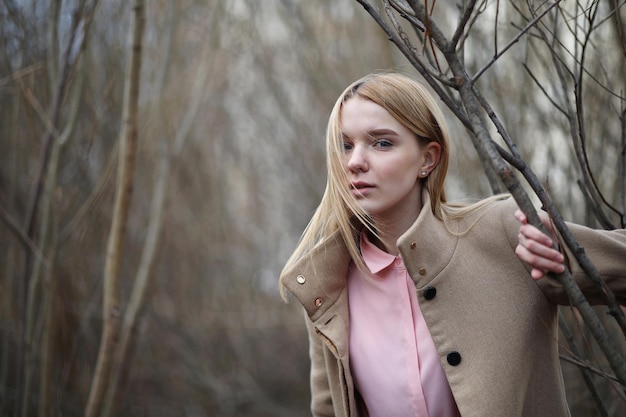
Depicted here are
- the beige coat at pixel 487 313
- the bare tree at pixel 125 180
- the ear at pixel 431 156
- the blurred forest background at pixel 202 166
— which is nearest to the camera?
the beige coat at pixel 487 313

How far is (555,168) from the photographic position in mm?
4445

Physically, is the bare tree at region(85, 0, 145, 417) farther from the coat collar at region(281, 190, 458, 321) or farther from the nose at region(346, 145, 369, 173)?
the nose at region(346, 145, 369, 173)

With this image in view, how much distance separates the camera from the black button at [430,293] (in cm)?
232

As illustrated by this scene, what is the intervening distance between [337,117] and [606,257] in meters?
0.96

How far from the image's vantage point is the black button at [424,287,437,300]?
2.32m

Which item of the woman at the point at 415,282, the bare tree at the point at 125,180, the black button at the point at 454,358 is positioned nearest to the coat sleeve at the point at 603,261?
the woman at the point at 415,282

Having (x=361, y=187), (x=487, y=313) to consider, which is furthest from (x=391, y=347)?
(x=361, y=187)

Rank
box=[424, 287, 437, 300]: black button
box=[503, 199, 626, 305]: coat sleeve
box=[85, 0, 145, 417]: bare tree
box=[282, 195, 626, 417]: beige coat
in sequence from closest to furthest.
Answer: box=[503, 199, 626, 305]: coat sleeve
box=[282, 195, 626, 417]: beige coat
box=[424, 287, 437, 300]: black button
box=[85, 0, 145, 417]: bare tree

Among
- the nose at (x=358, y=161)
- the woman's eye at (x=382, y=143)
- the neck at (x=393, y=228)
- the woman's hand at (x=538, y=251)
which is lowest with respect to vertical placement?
the woman's hand at (x=538, y=251)

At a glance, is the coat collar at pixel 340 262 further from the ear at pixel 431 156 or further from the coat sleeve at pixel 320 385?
the coat sleeve at pixel 320 385

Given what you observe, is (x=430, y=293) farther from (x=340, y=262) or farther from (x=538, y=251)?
(x=538, y=251)

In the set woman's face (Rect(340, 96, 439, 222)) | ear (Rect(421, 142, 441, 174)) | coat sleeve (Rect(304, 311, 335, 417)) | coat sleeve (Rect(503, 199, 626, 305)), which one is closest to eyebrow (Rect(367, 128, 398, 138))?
woman's face (Rect(340, 96, 439, 222))

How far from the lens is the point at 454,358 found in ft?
7.35

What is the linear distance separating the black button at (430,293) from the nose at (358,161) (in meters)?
0.42
